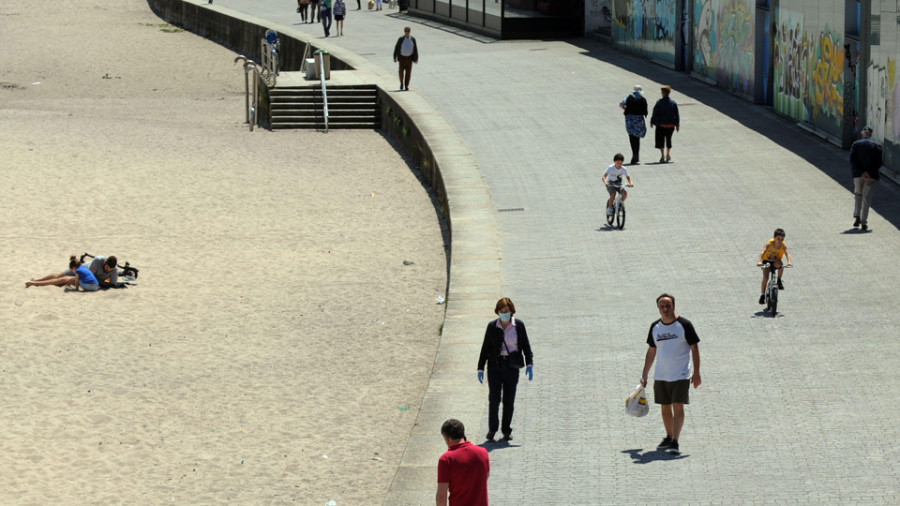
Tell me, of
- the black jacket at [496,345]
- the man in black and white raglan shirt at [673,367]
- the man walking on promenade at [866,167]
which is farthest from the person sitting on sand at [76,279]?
the man walking on promenade at [866,167]

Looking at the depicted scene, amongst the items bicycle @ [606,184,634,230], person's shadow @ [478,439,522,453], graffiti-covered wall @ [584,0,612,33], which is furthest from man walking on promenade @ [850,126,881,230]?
graffiti-covered wall @ [584,0,612,33]

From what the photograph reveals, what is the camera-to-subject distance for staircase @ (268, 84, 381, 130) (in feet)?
105

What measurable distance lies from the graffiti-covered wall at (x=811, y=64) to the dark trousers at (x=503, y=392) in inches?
545

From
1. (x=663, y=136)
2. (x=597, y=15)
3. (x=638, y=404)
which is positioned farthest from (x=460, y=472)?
(x=597, y=15)

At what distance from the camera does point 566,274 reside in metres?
16.5

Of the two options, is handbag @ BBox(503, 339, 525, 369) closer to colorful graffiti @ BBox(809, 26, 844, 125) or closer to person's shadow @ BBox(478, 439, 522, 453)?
person's shadow @ BBox(478, 439, 522, 453)

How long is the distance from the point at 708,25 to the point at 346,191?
35.9 feet

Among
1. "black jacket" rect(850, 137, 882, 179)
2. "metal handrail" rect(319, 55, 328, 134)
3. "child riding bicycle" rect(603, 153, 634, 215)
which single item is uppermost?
"metal handrail" rect(319, 55, 328, 134)

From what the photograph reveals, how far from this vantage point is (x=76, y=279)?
18.9 m

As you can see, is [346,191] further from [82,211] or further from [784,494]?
[784,494]

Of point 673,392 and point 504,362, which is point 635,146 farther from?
point 673,392

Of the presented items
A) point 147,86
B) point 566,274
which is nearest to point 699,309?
point 566,274

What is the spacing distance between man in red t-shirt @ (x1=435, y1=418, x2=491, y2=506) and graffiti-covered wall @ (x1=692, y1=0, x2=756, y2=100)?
2094 centimetres

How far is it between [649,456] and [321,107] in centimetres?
2250
